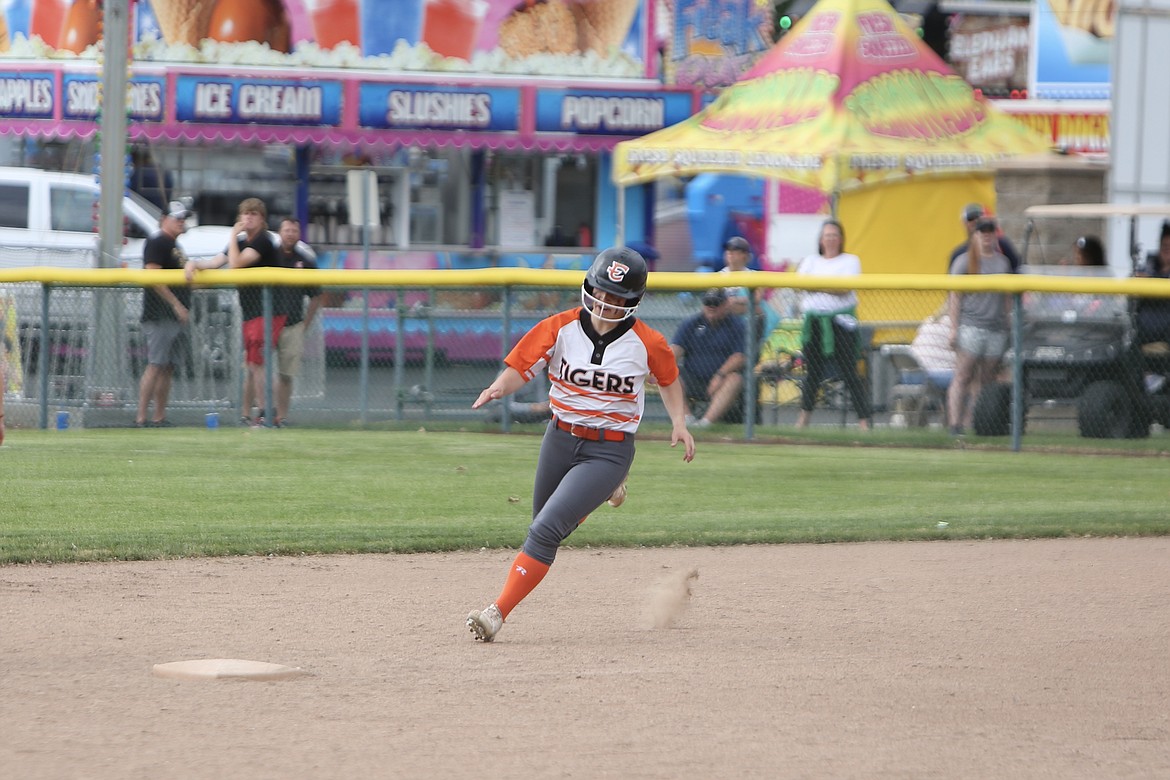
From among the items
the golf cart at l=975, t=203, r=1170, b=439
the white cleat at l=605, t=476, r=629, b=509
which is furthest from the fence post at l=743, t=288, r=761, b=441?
the white cleat at l=605, t=476, r=629, b=509

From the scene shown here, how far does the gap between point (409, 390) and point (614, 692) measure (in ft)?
31.5

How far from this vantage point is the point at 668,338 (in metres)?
14.8

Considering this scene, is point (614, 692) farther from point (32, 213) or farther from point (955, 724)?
point (32, 213)

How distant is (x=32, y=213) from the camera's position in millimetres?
21578

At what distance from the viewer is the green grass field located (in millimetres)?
9602

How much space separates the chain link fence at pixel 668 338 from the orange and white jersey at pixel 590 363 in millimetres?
7739

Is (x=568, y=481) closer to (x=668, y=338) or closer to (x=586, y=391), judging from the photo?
(x=586, y=391)

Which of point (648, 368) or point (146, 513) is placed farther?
point (146, 513)

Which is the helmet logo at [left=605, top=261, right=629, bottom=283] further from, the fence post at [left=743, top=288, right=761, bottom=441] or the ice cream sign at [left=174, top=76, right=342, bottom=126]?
the ice cream sign at [left=174, top=76, right=342, bottom=126]

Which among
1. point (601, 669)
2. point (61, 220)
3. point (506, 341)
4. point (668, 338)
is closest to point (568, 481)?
point (601, 669)

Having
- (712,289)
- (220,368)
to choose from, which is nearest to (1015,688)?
(712,289)

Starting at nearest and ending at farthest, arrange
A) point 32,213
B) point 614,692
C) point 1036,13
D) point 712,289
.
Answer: point 614,692, point 712,289, point 32,213, point 1036,13

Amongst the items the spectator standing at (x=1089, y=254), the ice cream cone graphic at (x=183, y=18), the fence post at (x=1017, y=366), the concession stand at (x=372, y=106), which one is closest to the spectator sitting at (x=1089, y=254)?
the spectator standing at (x=1089, y=254)

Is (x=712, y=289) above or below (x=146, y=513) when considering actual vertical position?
above
